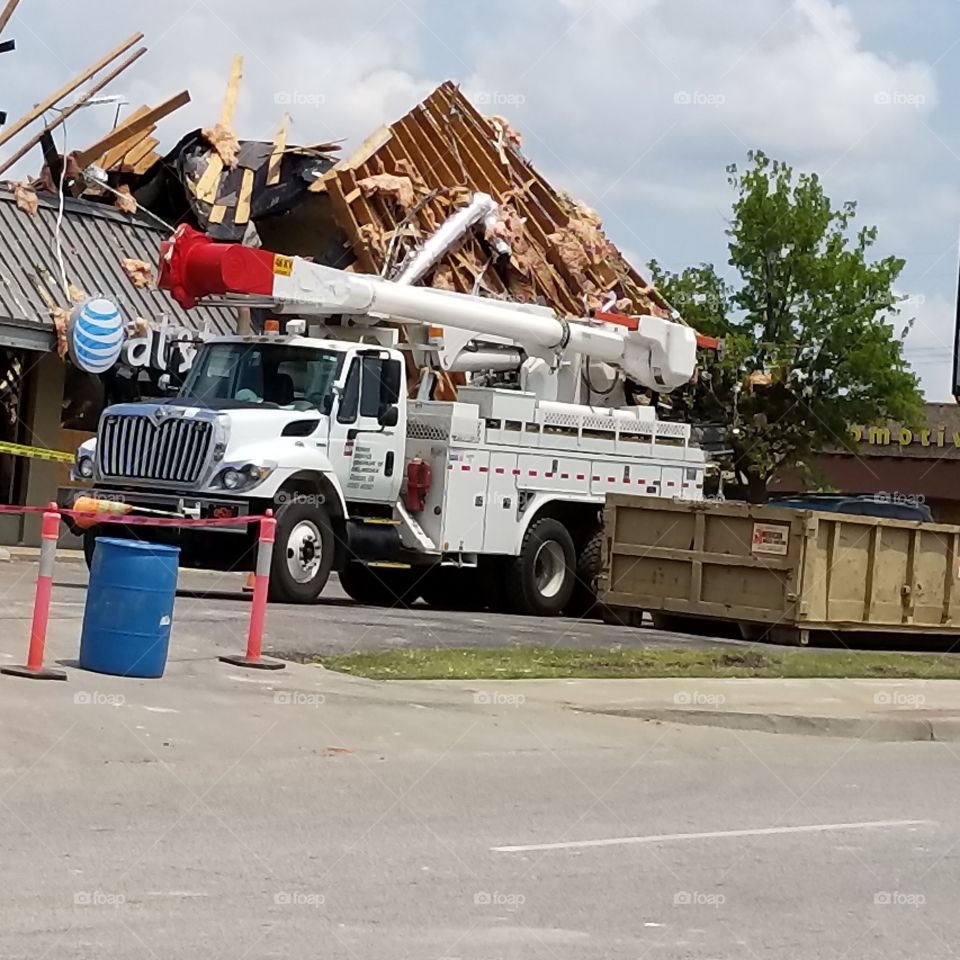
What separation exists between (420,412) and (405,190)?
24.1ft

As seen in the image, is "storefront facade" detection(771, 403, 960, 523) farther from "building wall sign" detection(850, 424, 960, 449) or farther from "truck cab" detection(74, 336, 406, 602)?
"truck cab" detection(74, 336, 406, 602)

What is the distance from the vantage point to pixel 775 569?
68.7 ft

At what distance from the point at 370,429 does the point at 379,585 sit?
119 inches

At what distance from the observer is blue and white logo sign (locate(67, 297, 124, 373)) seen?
2636 cm

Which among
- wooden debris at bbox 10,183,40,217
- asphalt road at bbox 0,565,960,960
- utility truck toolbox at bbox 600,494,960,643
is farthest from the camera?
wooden debris at bbox 10,183,40,217

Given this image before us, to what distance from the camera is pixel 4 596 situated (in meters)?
18.7

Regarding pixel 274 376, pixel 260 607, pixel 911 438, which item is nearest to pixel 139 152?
pixel 274 376

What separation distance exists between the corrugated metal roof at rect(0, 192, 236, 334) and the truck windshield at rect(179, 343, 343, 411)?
20.7 ft

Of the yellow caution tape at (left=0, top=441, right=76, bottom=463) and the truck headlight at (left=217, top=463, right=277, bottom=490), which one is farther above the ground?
the yellow caution tape at (left=0, top=441, right=76, bottom=463)

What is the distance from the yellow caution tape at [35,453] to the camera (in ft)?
82.8

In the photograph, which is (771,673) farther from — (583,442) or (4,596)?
(4,596)

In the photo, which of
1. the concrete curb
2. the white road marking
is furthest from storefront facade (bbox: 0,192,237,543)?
the white road marking

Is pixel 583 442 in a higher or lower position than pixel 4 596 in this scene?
higher

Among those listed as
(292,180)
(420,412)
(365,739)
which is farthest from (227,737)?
(292,180)
